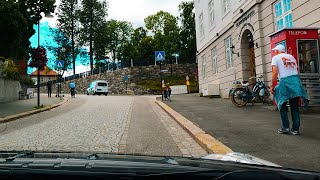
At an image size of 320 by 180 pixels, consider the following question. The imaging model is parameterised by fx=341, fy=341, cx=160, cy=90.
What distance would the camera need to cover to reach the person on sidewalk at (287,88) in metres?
7.02

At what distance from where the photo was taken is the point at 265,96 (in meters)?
14.7

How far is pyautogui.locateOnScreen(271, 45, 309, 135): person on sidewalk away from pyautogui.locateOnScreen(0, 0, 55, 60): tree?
14.6 metres

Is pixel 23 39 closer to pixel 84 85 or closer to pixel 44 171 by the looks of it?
pixel 44 171

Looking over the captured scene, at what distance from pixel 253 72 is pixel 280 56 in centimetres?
1053

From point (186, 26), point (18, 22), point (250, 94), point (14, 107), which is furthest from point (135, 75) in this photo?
point (250, 94)

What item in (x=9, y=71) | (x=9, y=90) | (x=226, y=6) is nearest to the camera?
(x=226, y=6)

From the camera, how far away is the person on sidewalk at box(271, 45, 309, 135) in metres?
7.02

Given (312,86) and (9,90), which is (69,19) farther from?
(312,86)

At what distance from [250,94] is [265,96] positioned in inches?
32.7

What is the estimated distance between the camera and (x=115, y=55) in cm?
8581

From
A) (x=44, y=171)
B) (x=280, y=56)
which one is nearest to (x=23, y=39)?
(x=280, y=56)

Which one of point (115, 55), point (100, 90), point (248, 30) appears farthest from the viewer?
point (115, 55)

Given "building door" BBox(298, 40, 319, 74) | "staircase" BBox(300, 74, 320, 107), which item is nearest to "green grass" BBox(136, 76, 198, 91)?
"building door" BBox(298, 40, 319, 74)

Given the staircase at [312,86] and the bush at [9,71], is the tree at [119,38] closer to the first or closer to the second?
the bush at [9,71]
